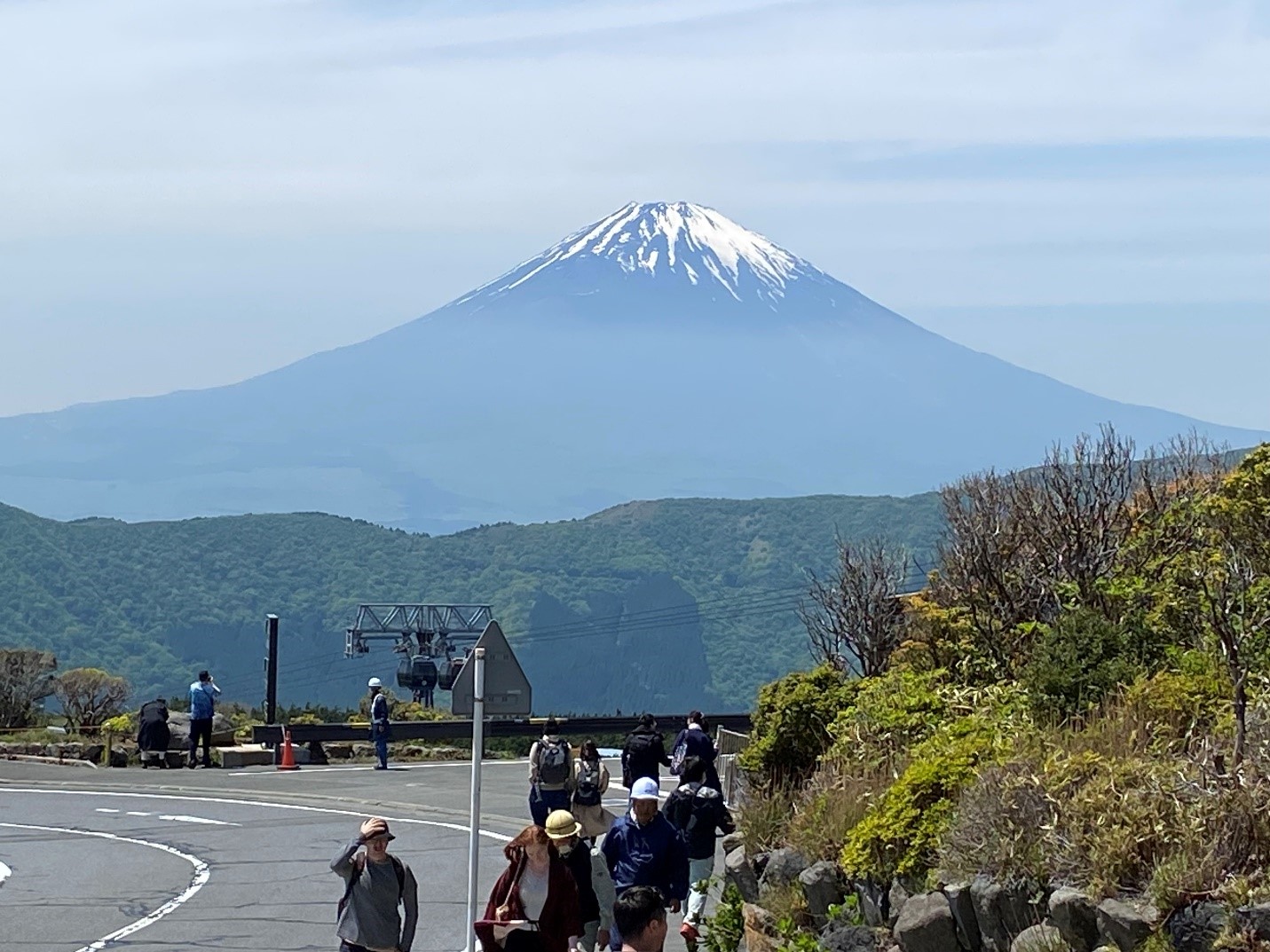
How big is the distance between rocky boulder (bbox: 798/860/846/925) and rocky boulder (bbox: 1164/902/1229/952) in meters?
3.43

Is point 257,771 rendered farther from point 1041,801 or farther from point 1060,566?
point 1041,801

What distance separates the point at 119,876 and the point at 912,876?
32.6 feet

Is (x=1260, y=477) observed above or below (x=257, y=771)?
above

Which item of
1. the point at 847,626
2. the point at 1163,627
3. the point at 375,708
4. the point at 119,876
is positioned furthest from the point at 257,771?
the point at 1163,627

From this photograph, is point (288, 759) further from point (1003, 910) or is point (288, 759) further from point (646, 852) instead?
point (1003, 910)

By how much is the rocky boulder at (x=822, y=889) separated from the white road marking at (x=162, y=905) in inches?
216

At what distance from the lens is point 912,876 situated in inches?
477

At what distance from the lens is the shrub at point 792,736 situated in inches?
691

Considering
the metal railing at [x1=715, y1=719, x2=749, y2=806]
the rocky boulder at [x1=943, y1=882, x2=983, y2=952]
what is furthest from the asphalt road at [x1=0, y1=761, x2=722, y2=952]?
the rocky boulder at [x1=943, y1=882, x2=983, y2=952]

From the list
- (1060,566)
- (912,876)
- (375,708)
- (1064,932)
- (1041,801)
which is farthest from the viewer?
(375,708)

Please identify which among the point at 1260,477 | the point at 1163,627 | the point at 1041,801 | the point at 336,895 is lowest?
the point at 336,895

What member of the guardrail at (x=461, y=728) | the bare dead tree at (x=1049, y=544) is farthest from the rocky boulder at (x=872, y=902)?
the guardrail at (x=461, y=728)

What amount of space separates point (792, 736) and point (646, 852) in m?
5.08

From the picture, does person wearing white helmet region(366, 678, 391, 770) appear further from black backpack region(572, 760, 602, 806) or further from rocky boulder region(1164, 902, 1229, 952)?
rocky boulder region(1164, 902, 1229, 952)
